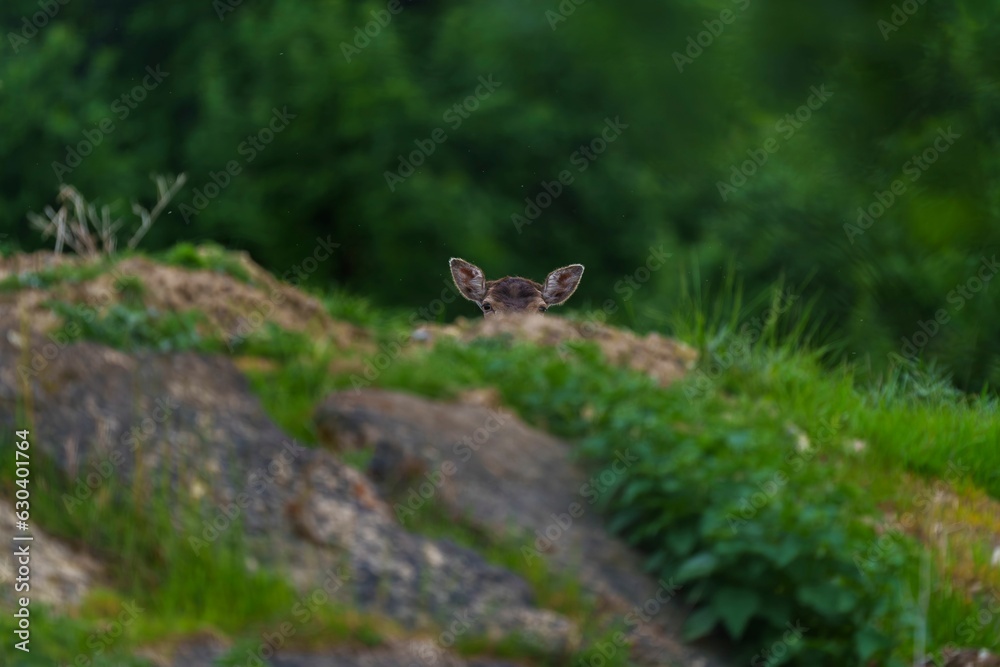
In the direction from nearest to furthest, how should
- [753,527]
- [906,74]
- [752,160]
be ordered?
[753,527]
[906,74]
[752,160]

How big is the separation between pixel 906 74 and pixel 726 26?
92.4 inches

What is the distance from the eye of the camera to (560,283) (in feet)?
34.5

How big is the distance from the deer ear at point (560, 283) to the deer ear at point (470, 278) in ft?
1.60

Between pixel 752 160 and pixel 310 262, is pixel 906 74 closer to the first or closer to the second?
pixel 752 160

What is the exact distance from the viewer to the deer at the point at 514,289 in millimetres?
10195

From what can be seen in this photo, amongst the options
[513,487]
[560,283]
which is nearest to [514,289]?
[560,283]

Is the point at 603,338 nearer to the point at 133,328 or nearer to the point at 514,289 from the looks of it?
the point at 133,328

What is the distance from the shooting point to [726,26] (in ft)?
34.6

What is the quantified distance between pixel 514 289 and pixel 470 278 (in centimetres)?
51

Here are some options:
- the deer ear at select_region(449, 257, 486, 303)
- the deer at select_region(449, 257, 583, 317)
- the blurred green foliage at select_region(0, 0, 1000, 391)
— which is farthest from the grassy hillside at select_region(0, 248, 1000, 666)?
the blurred green foliage at select_region(0, 0, 1000, 391)

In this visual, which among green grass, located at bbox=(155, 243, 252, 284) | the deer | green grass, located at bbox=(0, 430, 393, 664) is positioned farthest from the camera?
the deer

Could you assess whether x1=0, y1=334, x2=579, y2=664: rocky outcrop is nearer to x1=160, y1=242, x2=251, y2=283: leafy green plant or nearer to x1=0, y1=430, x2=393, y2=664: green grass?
x1=0, y1=430, x2=393, y2=664: green grass

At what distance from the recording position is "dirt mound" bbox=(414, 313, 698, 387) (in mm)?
7172

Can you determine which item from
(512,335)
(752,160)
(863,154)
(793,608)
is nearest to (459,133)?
(752,160)
